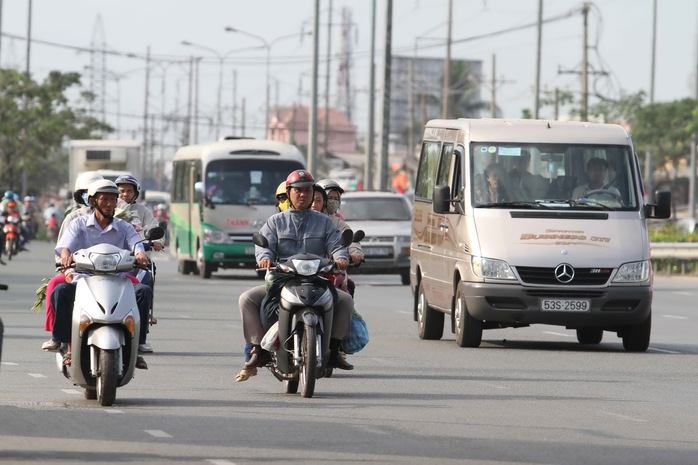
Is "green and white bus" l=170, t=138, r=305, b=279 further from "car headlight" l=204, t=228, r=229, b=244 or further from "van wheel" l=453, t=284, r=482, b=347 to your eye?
"van wheel" l=453, t=284, r=482, b=347

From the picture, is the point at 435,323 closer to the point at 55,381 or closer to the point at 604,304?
the point at 604,304

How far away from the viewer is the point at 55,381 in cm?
1412

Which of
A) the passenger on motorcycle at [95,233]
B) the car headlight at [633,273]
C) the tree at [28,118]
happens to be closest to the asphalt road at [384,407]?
A: the passenger on motorcycle at [95,233]

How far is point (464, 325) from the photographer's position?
1830 cm

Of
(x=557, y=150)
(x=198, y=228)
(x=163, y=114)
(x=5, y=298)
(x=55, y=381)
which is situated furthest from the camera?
(x=163, y=114)

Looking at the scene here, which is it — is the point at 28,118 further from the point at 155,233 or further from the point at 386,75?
the point at 155,233

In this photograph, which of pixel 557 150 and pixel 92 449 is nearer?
pixel 92 449

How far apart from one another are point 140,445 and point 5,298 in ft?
56.2

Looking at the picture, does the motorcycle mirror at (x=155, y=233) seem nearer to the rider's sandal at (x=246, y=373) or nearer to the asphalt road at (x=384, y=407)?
the asphalt road at (x=384, y=407)

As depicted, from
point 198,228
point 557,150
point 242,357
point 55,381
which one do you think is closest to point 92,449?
point 55,381

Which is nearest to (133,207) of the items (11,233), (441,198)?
(441,198)

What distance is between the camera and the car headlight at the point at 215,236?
35.5m

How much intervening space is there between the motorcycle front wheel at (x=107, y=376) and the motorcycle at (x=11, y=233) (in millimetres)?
32803

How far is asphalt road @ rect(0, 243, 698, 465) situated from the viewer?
9938mm
